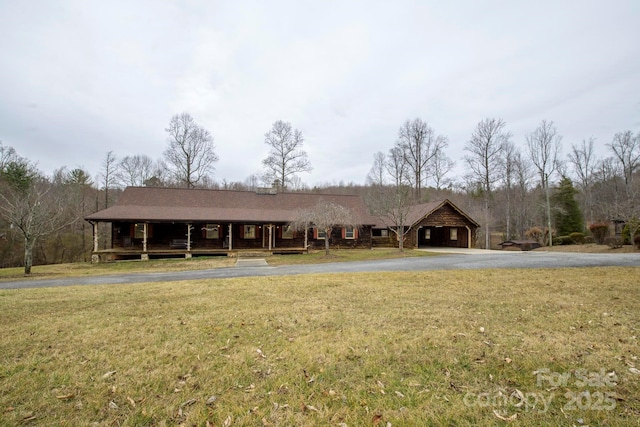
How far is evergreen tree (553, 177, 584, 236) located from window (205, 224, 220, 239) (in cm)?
3089

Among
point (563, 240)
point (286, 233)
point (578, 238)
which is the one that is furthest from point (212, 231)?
point (578, 238)

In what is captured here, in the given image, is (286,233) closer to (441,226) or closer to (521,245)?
(441,226)

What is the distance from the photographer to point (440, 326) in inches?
210

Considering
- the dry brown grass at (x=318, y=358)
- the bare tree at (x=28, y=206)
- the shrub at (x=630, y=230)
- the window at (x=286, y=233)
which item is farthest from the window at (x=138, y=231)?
the shrub at (x=630, y=230)

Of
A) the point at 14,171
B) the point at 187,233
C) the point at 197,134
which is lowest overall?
the point at 187,233

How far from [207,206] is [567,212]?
32.5m

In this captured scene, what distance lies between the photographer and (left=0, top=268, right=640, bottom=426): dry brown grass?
3.06 metres

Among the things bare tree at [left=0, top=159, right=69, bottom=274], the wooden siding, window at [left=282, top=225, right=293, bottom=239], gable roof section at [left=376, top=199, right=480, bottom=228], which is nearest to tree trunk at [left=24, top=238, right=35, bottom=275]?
bare tree at [left=0, top=159, right=69, bottom=274]

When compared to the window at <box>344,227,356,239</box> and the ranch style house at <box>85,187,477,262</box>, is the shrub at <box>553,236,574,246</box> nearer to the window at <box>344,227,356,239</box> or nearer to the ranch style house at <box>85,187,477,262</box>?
the ranch style house at <box>85,187,477,262</box>

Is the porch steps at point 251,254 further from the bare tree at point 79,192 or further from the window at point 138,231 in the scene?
the bare tree at point 79,192

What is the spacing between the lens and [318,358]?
4.19 m

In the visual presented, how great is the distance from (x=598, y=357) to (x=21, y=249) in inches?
1392

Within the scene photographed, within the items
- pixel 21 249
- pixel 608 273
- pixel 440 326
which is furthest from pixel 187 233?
pixel 608 273

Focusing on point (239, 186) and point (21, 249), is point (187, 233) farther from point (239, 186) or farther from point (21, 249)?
point (239, 186)
